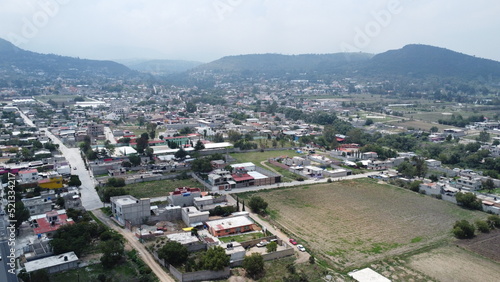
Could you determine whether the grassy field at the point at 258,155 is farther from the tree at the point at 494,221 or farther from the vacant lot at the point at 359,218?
the tree at the point at 494,221

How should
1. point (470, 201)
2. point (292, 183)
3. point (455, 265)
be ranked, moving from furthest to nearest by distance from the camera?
1. point (292, 183)
2. point (470, 201)
3. point (455, 265)

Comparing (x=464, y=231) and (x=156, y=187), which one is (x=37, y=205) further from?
(x=464, y=231)

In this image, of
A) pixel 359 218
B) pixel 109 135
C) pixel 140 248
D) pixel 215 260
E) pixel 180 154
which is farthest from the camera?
pixel 109 135

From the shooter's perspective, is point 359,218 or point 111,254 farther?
point 359,218

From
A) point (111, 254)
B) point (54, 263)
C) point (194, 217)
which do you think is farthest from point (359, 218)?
point (54, 263)

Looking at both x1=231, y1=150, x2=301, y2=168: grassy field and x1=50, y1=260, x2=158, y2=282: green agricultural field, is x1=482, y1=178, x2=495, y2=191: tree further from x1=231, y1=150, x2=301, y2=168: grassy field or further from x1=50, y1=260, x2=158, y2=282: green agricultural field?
x1=50, y1=260, x2=158, y2=282: green agricultural field

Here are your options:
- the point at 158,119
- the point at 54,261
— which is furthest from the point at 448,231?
the point at 158,119

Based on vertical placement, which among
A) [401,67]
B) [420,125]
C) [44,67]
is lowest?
[420,125]
